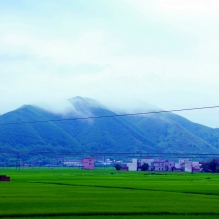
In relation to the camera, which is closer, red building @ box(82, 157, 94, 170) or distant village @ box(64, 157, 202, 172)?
distant village @ box(64, 157, 202, 172)

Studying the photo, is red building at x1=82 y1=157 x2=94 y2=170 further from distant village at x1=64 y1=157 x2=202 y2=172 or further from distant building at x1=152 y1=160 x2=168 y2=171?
distant building at x1=152 y1=160 x2=168 y2=171

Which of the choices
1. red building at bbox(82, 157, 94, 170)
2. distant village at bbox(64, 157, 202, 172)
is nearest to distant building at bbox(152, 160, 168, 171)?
distant village at bbox(64, 157, 202, 172)

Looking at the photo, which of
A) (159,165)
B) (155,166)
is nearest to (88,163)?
(155,166)

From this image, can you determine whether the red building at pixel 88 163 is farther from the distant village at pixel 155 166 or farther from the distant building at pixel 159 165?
the distant building at pixel 159 165

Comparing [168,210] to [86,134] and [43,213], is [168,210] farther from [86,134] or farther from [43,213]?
[86,134]

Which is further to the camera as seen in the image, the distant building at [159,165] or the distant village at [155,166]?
the distant building at [159,165]


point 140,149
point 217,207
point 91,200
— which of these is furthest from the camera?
point 140,149

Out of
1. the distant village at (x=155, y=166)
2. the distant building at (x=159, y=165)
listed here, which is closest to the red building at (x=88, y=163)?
the distant village at (x=155, y=166)

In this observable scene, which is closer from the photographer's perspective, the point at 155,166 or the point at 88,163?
the point at 155,166

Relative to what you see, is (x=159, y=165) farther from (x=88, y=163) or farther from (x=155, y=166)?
(x=88, y=163)

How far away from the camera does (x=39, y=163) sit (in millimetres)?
159500

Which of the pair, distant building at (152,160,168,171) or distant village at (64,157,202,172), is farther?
distant building at (152,160,168,171)

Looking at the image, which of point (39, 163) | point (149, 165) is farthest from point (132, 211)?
point (39, 163)

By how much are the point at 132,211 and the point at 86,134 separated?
7065 inches
